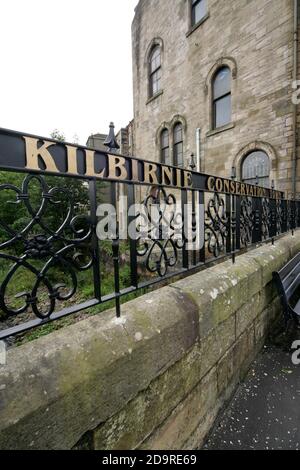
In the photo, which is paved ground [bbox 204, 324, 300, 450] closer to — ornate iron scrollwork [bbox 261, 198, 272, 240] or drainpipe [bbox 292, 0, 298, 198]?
ornate iron scrollwork [bbox 261, 198, 272, 240]

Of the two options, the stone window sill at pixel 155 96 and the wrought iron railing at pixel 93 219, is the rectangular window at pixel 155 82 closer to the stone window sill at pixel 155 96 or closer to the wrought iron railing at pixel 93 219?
the stone window sill at pixel 155 96

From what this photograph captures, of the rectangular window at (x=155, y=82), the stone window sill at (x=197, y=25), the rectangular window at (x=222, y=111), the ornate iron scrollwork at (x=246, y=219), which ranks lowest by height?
the ornate iron scrollwork at (x=246, y=219)

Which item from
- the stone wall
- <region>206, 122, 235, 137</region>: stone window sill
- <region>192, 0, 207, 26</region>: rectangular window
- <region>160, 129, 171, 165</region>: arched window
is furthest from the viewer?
<region>160, 129, 171, 165</region>: arched window

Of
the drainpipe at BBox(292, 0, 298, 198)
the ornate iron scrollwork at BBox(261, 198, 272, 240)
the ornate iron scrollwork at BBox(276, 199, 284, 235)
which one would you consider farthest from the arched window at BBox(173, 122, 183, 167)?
the ornate iron scrollwork at BBox(261, 198, 272, 240)

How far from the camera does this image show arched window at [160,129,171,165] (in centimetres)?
1254

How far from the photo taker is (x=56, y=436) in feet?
2.97

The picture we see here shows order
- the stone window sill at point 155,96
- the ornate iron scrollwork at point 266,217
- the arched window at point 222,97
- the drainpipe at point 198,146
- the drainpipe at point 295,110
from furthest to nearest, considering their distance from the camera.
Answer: the stone window sill at point 155,96 < the drainpipe at point 198,146 < the arched window at point 222,97 < the drainpipe at point 295,110 < the ornate iron scrollwork at point 266,217

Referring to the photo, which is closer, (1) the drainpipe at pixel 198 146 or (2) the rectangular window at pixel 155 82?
(1) the drainpipe at pixel 198 146

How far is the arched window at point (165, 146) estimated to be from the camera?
12545mm

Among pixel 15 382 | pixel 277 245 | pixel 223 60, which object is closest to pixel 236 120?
pixel 223 60

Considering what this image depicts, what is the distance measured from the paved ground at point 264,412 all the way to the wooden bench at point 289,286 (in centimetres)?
→ 48

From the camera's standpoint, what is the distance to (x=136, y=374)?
1184 mm

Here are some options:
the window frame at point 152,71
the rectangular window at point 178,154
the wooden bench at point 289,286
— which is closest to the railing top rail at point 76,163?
the wooden bench at point 289,286

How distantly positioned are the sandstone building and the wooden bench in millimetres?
5106
